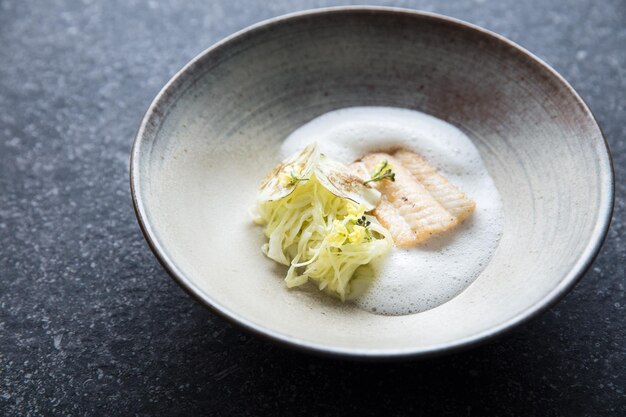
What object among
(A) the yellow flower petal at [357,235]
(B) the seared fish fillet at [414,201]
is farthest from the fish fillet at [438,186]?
(A) the yellow flower petal at [357,235]

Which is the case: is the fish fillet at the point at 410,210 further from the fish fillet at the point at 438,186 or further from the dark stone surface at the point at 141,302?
the dark stone surface at the point at 141,302

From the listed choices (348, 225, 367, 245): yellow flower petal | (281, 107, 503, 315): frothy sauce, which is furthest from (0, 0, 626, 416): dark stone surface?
(348, 225, 367, 245): yellow flower petal

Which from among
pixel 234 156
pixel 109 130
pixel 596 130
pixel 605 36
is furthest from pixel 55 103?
pixel 605 36

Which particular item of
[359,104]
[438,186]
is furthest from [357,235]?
[359,104]

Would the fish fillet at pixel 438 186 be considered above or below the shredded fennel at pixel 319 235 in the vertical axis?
above

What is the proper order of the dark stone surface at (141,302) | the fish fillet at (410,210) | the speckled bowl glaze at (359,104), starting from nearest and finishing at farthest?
the speckled bowl glaze at (359,104) → the dark stone surface at (141,302) → the fish fillet at (410,210)

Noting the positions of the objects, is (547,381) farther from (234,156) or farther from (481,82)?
(234,156)
